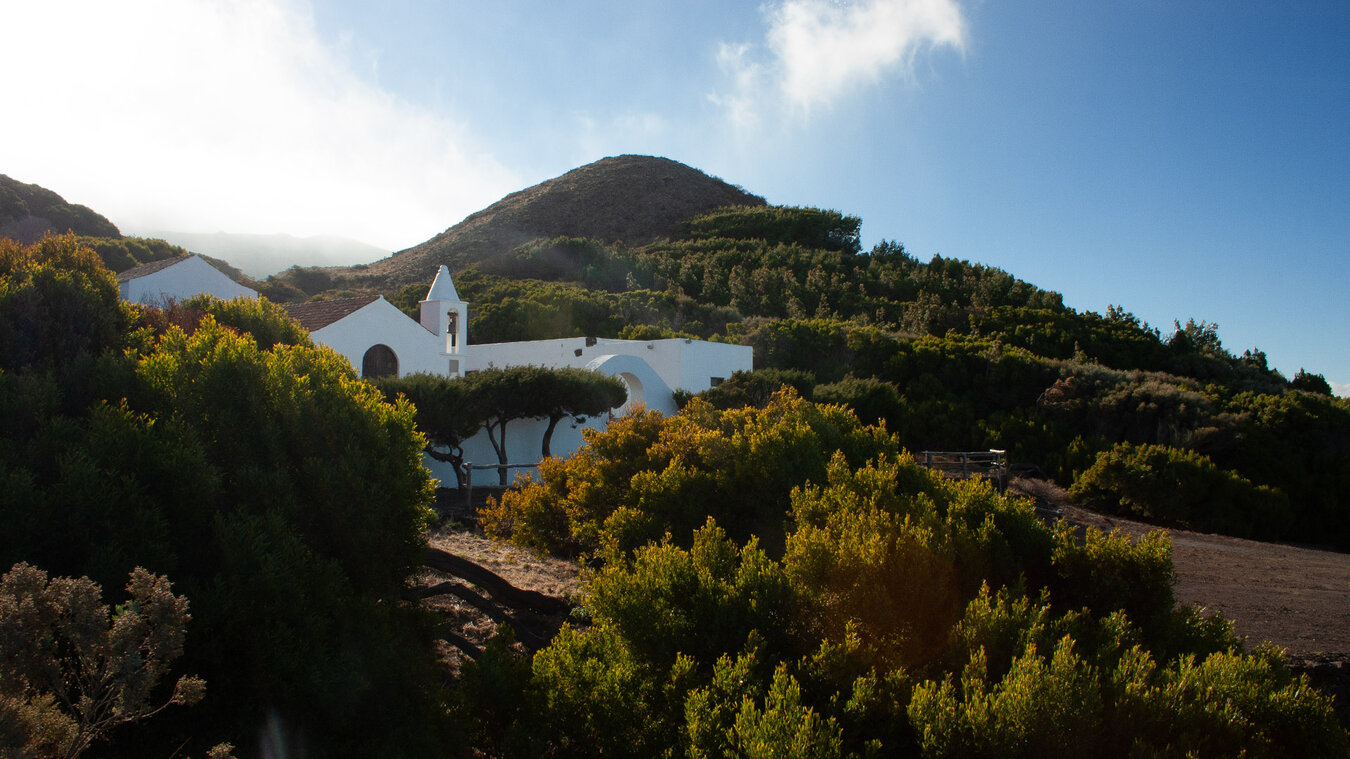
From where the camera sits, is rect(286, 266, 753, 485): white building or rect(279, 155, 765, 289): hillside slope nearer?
rect(286, 266, 753, 485): white building

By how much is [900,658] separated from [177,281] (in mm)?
18349

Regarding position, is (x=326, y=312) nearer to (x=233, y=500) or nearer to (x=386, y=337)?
(x=386, y=337)

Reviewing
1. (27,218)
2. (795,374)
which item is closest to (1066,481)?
(795,374)

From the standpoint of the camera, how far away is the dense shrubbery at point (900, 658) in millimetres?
3111

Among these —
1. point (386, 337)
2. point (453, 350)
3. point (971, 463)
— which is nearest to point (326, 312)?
point (386, 337)

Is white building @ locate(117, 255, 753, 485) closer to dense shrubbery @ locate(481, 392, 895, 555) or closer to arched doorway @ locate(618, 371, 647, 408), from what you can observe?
arched doorway @ locate(618, 371, 647, 408)

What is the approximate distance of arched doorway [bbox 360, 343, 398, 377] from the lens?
18312mm

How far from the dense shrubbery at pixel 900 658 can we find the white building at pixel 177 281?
50.8 ft

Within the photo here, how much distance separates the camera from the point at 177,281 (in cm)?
1702

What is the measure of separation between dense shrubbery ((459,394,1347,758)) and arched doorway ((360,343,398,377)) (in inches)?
585

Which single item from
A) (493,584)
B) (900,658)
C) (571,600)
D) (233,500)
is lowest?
(571,600)

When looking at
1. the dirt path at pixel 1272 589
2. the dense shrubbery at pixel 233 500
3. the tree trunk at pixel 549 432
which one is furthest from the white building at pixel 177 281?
the dirt path at pixel 1272 589

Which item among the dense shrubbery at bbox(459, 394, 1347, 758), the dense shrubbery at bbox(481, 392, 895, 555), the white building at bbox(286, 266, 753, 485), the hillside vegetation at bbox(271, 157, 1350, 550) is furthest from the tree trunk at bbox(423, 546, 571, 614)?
the white building at bbox(286, 266, 753, 485)

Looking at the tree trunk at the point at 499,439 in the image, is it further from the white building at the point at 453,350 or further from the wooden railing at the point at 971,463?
the wooden railing at the point at 971,463
